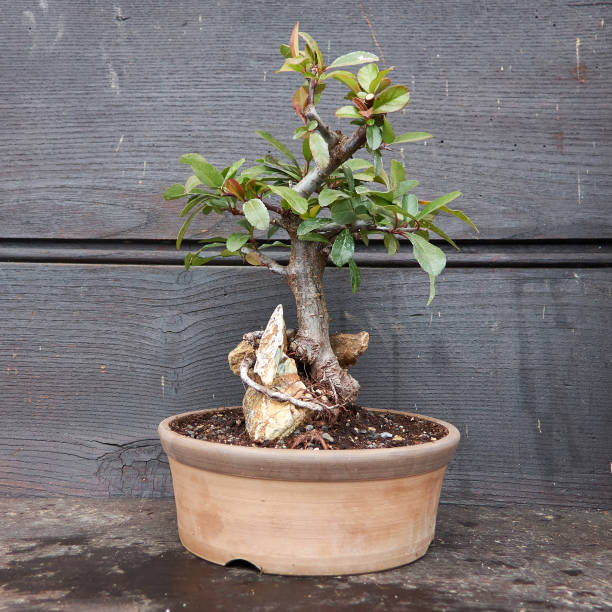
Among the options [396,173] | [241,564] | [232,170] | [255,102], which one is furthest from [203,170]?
[241,564]

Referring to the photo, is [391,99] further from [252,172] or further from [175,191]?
[175,191]

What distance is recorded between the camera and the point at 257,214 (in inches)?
28.2

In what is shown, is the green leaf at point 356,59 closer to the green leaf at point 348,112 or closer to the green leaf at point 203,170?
the green leaf at point 348,112

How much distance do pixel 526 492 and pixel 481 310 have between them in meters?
0.31

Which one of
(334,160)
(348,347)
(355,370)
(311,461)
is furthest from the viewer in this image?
(355,370)

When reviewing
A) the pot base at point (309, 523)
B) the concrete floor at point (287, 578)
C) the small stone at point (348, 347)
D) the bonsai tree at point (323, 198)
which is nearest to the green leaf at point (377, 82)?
the bonsai tree at point (323, 198)

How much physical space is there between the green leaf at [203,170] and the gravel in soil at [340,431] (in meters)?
0.32

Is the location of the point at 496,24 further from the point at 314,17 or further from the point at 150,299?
the point at 150,299

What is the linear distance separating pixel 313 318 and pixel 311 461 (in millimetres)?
238

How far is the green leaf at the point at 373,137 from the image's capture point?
0.70 m

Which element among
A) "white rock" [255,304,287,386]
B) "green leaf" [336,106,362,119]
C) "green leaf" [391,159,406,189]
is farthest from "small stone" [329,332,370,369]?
"green leaf" [336,106,362,119]

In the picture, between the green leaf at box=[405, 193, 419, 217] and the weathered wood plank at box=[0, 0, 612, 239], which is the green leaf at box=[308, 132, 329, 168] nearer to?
the green leaf at box=[405, 193, 419, 217]

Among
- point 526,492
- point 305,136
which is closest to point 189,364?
point 305,136

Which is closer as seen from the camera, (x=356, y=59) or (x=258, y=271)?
(x=356, y=59)
